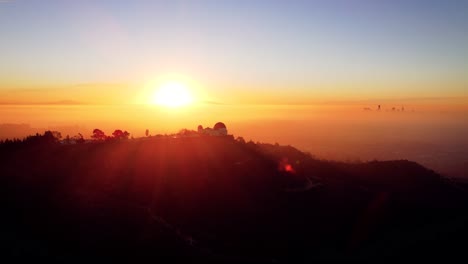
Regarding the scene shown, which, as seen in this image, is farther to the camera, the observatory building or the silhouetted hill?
the observatory building

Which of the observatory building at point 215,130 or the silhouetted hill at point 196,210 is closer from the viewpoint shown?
the silhouetted hill at point 196,210

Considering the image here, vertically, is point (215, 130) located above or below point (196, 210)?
above

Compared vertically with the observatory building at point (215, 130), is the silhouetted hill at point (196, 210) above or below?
below

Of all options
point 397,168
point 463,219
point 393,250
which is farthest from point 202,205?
point 397,168

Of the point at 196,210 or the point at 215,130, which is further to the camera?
the point at 215,130

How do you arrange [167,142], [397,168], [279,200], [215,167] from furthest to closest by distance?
[397,168]
[167,142]
[215,167]
[279,200]

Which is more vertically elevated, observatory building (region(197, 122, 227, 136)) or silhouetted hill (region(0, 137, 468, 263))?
observatory building (region(197, 122, 227, 136))

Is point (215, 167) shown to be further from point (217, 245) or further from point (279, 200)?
point (217, 245)

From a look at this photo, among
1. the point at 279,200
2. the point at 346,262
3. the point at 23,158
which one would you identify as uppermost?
the point at 23,158
